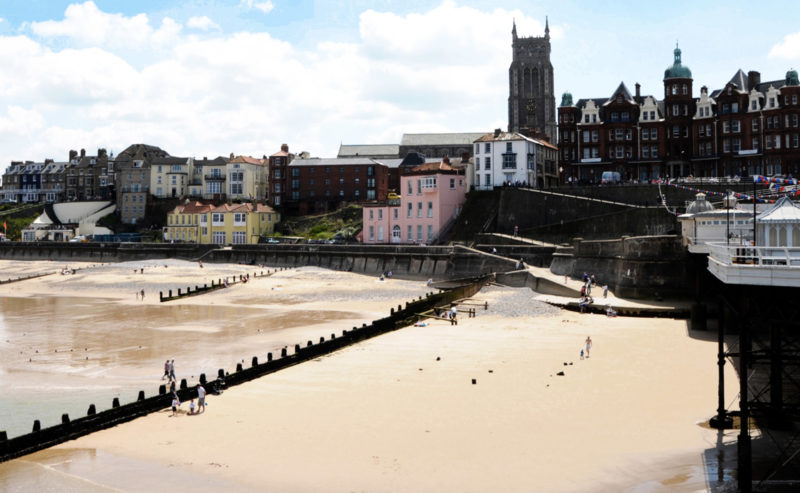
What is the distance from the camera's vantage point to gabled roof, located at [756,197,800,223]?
20734 mm

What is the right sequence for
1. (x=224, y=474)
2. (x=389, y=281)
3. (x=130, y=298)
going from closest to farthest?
(x=224, y=474) → (x=130, y=298) → (x=389, y=281)

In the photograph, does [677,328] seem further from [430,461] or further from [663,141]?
[663,141]

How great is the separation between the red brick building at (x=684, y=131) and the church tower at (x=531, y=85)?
1627 inches

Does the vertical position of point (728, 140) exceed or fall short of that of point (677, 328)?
it exceeds it

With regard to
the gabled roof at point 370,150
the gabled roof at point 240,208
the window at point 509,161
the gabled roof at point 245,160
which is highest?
the gabled roof at point 370,150

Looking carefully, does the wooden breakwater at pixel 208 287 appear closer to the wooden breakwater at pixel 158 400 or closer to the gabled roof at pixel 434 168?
the gabled roof at pixel 434 168

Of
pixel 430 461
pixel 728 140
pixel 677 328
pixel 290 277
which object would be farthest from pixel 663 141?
pixel 430 461

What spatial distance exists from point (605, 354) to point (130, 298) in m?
40.5

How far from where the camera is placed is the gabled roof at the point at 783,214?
68.0 ft

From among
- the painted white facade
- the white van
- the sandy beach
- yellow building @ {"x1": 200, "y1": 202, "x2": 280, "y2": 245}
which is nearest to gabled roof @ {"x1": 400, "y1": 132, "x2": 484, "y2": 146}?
yellow building @ {"x1": 200, "y1": 202, "x2": 280, "y2": 245}

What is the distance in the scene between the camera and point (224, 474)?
55.9 feet

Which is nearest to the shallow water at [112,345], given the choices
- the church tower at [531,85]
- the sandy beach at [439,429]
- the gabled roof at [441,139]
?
the sandy beach at [439,429]

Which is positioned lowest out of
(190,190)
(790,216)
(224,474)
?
(224,474)

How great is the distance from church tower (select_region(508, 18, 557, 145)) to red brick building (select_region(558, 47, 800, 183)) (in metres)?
41.3
